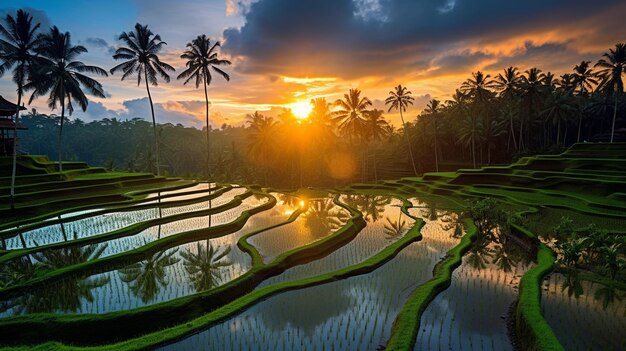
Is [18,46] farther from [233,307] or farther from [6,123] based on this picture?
[233,307]

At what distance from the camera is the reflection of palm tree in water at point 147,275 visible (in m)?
11.0

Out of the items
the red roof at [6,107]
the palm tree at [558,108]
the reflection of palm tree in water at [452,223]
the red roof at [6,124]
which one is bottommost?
the reflection of palm tree in water at [452,223]

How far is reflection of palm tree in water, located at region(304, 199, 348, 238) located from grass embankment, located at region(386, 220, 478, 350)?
6.72 m

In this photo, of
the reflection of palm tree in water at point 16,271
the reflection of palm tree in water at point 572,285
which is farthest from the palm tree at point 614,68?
the reflection of palm tree in water at point 16,271

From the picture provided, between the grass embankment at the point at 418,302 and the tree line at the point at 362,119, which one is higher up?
the tree line at the point at 362,119

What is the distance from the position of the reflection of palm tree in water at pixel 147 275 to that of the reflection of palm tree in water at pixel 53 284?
825mm

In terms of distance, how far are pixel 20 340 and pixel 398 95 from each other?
48.9m

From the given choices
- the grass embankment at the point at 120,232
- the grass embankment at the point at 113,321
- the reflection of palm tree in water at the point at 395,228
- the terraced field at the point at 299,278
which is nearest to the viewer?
the terraced field at the point at 299,278

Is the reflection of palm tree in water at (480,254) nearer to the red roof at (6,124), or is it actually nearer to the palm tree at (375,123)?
the palm tree at (375,123)

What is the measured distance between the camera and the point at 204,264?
44.3ft

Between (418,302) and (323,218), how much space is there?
13.2 m

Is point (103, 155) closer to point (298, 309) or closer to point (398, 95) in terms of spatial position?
point (398, 95)

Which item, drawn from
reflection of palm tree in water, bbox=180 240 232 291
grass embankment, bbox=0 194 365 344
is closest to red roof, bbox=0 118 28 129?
reflection of palm tree in water, bbox=180 240 232 291

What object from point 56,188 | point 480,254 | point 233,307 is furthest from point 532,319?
point 56,188
